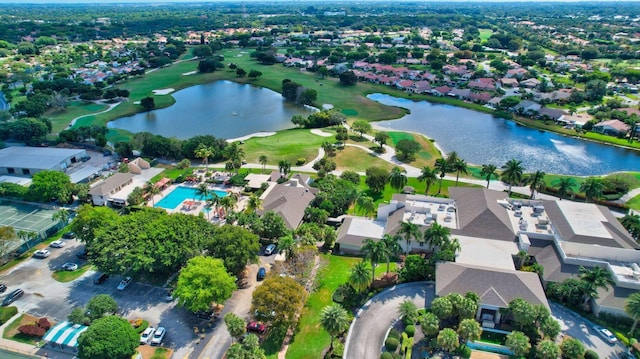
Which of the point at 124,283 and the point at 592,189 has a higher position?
the point at 592,189

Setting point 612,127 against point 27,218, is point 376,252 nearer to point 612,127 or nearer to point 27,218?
point 27,218

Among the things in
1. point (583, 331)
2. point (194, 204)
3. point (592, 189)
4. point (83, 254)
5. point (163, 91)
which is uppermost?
point (592, 189)

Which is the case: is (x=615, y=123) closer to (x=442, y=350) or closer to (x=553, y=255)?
(x=553, y=255)

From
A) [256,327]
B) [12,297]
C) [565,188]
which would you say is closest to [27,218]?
[12,297]

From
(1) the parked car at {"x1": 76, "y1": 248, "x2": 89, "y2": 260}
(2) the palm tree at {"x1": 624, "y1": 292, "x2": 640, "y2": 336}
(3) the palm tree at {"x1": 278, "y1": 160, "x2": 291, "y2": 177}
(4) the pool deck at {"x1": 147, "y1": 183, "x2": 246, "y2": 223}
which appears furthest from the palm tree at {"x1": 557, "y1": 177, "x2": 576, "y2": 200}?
(1) the parked car at {"x1": 76, "y1": 248, "x2": 89, "y2": 260}

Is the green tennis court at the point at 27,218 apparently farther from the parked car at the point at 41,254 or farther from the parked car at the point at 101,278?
the parked car at the point at 101,278

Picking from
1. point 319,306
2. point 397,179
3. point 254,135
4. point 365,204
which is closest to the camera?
point 319,306

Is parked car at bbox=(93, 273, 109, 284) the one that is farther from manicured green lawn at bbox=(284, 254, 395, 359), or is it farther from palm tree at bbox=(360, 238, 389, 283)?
palm tree at bbox=(360, 238, 389, 283)
